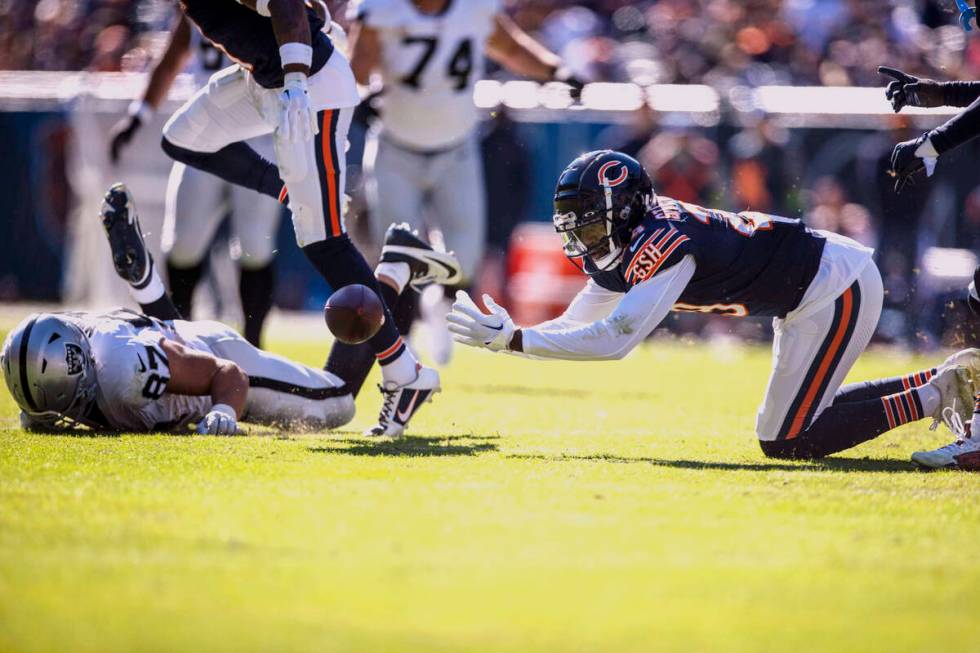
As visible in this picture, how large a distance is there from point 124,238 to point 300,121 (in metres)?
1.31

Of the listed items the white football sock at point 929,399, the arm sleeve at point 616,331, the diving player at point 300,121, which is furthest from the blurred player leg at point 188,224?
the white football sock at point 929,399

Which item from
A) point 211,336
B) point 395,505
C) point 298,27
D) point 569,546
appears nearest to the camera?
Answer: point 569,546

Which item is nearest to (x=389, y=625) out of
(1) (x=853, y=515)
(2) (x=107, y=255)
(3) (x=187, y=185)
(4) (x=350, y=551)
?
(4) (x=350, y=551)

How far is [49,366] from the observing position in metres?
5.48

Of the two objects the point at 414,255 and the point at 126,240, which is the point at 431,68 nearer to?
the point at 414,255

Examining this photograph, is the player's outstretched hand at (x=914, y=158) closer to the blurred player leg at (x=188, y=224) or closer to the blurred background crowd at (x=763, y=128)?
the blurred player leg at (x=188, y=224)

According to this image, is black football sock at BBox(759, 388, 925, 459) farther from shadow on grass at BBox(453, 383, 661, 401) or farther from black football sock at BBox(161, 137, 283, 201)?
shadow on grass at BBox(453, 383, 661, 401)

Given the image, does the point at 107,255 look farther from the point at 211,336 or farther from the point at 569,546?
the point at 569,546

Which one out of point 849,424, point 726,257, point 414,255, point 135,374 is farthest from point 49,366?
point 849,424

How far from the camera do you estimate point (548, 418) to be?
7266mm

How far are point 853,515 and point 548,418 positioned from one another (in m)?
3.11

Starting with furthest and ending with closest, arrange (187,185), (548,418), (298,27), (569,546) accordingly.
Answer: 1. (187,185)
2. (548,418)
3. (298,27)
4. (569,546)

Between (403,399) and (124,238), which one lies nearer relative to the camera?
(403,399)

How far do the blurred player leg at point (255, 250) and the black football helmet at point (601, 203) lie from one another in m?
3.12
